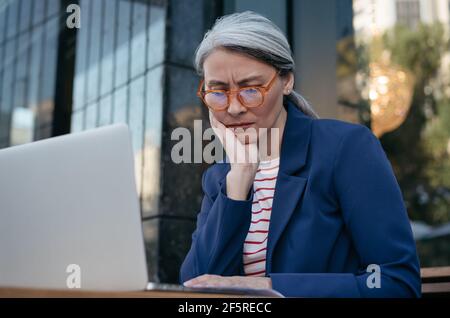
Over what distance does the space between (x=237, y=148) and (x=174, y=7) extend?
1.48 metres

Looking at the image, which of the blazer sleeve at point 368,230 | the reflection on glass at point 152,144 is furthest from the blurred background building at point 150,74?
the blazer sleeve at point 368,230

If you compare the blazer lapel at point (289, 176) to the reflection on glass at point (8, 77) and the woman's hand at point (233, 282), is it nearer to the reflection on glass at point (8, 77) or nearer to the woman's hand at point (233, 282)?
the woman's hand at point (233, 282)

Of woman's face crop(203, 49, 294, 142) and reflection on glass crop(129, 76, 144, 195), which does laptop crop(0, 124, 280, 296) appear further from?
reflection on glass crop(129, 76, 144, 195)

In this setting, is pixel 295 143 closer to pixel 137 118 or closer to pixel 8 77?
pixel 137 118

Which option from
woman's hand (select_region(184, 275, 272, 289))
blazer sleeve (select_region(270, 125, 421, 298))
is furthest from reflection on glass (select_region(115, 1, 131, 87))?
woman's hand (select_region(184, 275, 272, 289))

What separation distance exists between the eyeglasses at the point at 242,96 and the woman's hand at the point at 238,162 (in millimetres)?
82

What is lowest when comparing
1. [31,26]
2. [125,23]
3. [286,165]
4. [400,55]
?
[286,165]

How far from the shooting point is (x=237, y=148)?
66.4 inches

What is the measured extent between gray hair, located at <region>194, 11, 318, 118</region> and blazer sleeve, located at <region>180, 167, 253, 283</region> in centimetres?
44

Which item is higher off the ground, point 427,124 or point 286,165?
point 427,124

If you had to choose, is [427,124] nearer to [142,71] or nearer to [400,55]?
[400,55]

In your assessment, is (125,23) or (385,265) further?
(125,23)
